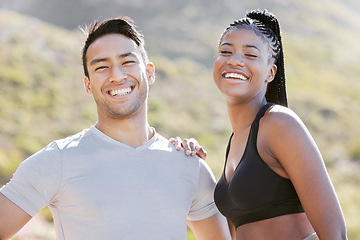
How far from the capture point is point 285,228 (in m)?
3.06

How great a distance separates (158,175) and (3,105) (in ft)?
57.0

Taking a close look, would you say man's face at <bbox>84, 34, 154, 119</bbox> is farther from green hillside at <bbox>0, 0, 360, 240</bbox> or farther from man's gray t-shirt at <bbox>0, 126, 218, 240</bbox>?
green hillside at <bbox>0, 0, 360, 240</bbox>

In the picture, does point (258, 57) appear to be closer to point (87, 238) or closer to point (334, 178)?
point (87, 238)

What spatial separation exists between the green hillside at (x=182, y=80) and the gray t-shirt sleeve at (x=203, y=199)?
11.1 meters

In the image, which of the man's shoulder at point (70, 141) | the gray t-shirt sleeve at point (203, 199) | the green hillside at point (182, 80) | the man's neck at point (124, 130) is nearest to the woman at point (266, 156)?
the gray t-shirt sleeve at point (203, 199)

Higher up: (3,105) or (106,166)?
(3,105)

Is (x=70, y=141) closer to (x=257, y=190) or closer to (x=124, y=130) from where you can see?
(x=124, y=130)

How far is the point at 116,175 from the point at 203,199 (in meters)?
0.65

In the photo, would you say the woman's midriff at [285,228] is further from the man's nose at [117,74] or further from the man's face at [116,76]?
the man's nose at [117,74]

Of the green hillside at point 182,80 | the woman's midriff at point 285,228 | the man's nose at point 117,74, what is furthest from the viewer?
the green hillside at point 182,80

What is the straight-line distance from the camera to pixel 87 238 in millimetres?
3232

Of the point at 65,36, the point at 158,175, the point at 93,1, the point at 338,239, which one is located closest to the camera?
the point at 338,239

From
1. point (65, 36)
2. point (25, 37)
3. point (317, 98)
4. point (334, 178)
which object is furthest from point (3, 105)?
point (317, 98)

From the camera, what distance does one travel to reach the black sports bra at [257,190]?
3055mm
